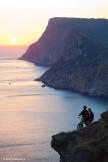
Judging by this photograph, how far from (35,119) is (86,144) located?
299ft

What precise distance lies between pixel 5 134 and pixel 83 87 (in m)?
108

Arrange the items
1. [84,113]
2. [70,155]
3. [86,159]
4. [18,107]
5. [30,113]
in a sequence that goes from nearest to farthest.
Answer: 1. [86,159]
2. [70,155]
3. [84,113]
4. [30,113]
5. [18,107]

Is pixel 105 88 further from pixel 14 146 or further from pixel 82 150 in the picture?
pixel 82 150

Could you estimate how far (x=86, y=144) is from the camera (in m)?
27.5

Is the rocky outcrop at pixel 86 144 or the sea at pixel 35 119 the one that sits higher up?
the rocky outcrop at pixel 86 144

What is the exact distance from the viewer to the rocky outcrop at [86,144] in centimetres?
2636

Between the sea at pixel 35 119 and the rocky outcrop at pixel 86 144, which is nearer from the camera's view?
the rocky outcrop at pixel 86 144

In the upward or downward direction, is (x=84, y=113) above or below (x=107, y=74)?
above

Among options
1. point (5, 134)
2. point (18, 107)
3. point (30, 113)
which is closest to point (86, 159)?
point (5, 134)

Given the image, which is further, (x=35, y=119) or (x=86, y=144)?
(x=35, y=119)

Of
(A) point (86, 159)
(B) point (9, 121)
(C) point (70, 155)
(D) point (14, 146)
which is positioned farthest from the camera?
(B) point (9, 121)

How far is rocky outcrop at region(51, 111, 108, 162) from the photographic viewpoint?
26359 mm

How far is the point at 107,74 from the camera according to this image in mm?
194500

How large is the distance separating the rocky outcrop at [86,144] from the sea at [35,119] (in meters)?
36.1
